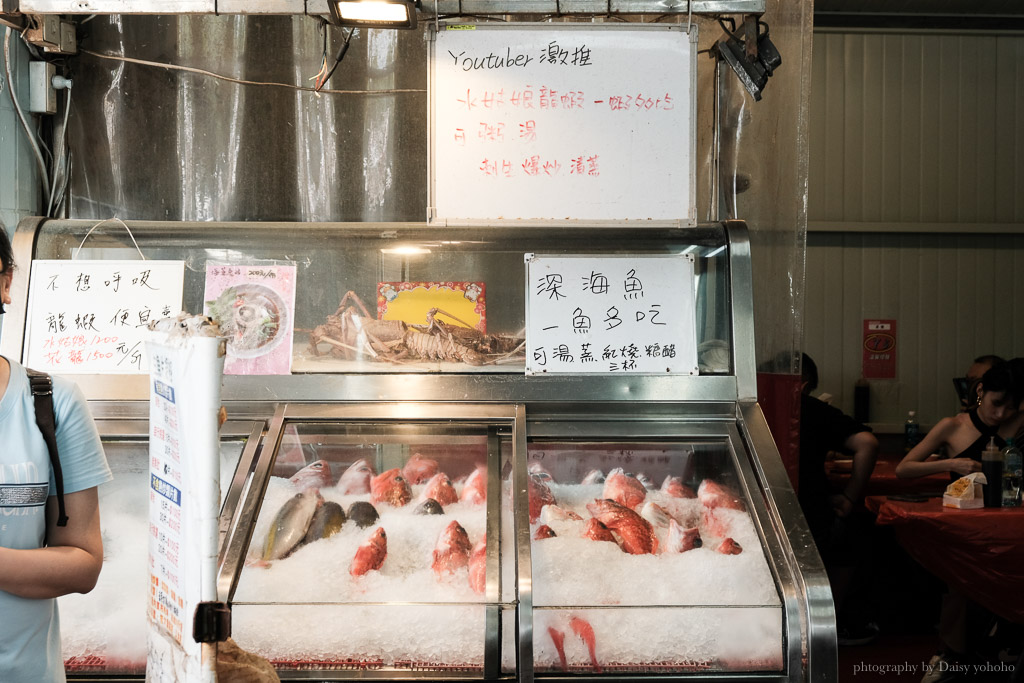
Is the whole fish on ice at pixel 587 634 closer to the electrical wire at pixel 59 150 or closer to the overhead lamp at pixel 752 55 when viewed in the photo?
the overhead lamp at pixel 752 55

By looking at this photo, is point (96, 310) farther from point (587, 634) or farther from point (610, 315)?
point (587, 634)

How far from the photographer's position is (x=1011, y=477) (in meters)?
3.78

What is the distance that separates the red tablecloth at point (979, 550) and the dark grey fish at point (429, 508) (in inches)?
98.3

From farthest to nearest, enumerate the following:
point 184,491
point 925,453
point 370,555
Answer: point 925,453
point 370,555
point 184,491

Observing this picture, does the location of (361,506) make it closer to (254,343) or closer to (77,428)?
(254,343)

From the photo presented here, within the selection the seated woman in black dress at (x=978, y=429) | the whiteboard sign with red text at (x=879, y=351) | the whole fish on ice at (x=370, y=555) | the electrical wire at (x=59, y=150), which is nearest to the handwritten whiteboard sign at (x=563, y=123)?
the whole fish on ice at (x=370, y=555)

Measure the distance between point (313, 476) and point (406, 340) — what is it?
0.49 meters

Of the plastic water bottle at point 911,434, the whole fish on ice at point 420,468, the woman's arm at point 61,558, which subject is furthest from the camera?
the plastic water bottle at point 911,434

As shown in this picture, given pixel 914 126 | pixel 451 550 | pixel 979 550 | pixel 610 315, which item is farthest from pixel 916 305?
pixel 451 550

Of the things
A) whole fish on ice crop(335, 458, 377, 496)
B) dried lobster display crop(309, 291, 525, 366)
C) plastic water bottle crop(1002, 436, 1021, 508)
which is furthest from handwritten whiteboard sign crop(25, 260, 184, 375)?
plastic water bottle crop(1002, 436, 1021, 508)

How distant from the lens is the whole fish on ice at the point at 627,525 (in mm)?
2064

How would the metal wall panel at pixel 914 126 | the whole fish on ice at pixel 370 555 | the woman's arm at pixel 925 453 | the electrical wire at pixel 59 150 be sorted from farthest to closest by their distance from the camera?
the metal wall panel at pixel 914 126
the woman's arm at pixel 925 453
the electrical wire at pixel 59 150
the whole fish on ice at pixel 370 555

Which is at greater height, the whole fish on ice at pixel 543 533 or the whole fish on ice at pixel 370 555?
the whole fish on ice at pixel 543 533

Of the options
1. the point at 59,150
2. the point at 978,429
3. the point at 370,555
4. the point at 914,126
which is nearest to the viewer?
the point at 370,555
